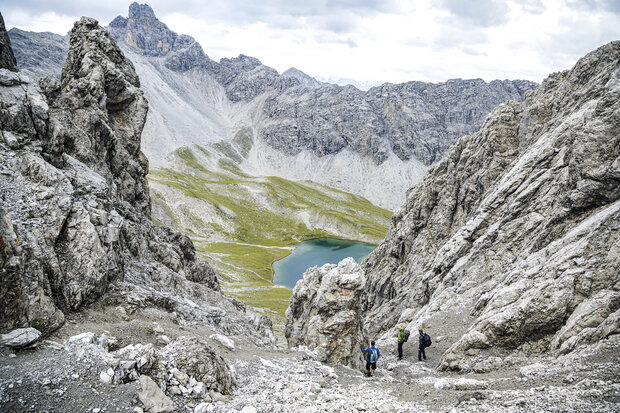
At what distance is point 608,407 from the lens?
11.9 metres

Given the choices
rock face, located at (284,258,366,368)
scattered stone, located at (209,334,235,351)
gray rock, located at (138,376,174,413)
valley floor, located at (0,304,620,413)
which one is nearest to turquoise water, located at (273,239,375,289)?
rock face, located at (284,258,366,368)

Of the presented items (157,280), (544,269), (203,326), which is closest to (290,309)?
(203,326)

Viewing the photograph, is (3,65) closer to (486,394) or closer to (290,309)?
(290,309)

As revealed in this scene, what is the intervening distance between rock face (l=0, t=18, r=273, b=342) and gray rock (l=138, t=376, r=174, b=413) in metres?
7.10

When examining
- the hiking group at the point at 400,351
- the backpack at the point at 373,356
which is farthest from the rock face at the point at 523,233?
the backpack at the point at 373,356

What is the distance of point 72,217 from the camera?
2477 cm

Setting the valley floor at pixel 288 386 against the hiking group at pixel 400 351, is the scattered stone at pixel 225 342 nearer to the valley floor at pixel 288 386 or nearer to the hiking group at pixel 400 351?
the valley floor at pixel 288 386

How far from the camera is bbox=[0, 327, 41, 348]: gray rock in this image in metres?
14.0

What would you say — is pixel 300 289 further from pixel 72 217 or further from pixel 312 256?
pixel 312 256

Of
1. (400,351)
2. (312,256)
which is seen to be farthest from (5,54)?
(312,256)

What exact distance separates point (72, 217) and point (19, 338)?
489 inches

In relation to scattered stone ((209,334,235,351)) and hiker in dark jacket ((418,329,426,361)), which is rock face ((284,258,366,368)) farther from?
scattered stone ((209,334,235,351))

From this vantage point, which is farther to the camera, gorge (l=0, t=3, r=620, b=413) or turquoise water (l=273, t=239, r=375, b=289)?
turquoise water (l=273, t=239, r=375, b=289)

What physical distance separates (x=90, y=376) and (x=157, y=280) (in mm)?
24036
